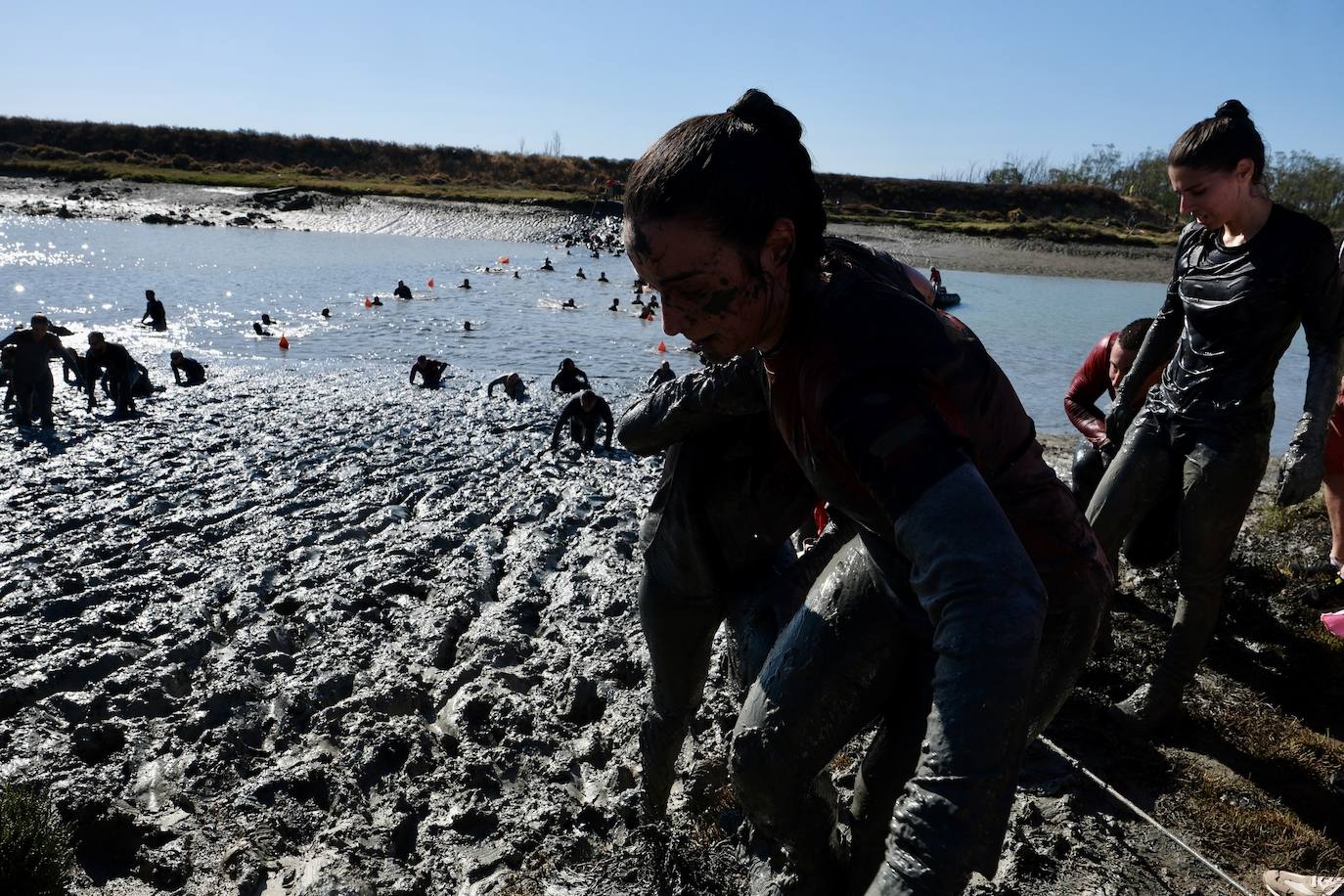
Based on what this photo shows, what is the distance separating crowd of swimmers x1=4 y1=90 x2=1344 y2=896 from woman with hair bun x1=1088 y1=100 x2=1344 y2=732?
2 cm

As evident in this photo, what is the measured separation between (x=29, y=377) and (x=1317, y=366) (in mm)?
13792

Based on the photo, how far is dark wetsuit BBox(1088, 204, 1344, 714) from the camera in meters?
3.79

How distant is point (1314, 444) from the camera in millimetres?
3832

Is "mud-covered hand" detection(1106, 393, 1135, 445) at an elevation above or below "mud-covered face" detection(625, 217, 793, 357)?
below

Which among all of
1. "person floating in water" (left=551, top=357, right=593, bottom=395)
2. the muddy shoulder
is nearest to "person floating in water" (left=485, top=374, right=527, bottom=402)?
"person floating in water" (left=551, top=357, right=593, bottom=395)

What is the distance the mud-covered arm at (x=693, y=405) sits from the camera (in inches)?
94.0

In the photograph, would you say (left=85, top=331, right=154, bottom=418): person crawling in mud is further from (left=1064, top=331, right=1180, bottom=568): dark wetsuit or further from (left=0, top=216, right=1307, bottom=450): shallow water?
(left=1064, top=331, right=1180, bottom=568): dark wetsuit

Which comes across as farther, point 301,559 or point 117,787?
point 301,559

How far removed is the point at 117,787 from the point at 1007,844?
375 cm

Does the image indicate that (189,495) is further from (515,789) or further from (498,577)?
(515,789)

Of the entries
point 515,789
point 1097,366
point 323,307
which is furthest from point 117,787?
point 323,307

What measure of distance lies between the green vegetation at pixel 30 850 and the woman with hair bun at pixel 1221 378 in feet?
14.7

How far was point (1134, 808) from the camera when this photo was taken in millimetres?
3545

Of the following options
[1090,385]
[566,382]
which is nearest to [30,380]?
[566,382]
